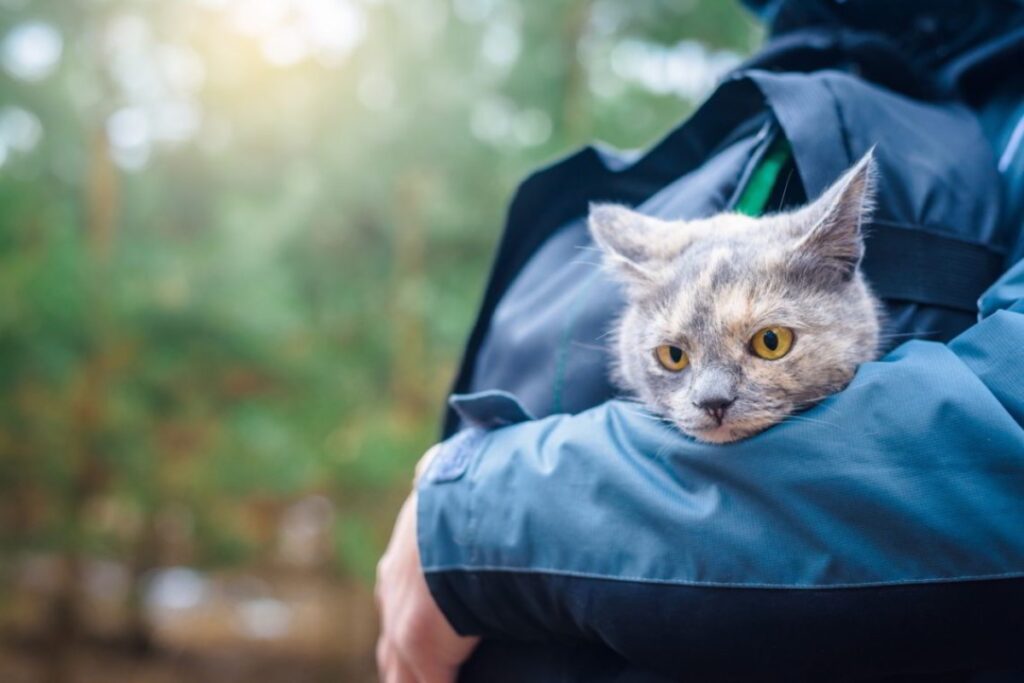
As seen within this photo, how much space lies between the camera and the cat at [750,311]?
91 centimetres

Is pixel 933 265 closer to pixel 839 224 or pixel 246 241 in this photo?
pixel 839 224

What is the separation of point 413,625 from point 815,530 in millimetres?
476

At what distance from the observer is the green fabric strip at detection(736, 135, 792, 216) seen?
3.19ft

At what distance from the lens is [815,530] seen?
0.74m

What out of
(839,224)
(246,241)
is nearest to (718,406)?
(839,224)

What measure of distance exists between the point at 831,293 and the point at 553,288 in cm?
34

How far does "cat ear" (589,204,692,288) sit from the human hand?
0.33m

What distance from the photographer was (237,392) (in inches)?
151

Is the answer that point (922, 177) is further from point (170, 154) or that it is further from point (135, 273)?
point (170, 154)

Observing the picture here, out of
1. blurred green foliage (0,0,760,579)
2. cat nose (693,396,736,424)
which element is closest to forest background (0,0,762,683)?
blurred green foliage (0,0,760,579)

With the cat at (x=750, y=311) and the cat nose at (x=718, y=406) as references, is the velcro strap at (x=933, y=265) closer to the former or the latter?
the cat at (x=750, y=311)

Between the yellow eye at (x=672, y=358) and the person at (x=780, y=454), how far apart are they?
74 millimetres

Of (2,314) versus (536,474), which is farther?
(2,314)

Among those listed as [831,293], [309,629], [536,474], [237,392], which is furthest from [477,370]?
[309,629]
